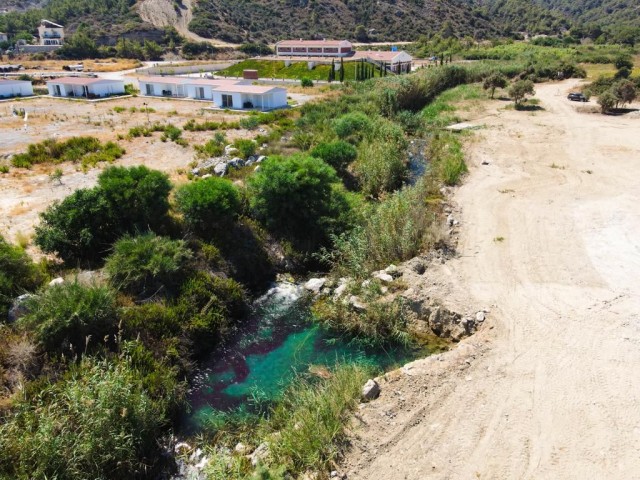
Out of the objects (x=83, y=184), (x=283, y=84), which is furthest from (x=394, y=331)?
(x=283, y=84)

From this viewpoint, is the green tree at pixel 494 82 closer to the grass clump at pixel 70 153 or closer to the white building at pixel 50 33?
the grass clump at pixel 70 153

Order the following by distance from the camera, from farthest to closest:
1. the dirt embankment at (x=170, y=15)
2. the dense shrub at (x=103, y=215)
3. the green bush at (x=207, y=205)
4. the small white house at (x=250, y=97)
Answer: the dirt embankment at (x=170, y=15), the small white house at (x=250, y=97), the green bush at (x=207, y=205), the dense shrub at (x=103, y=215)

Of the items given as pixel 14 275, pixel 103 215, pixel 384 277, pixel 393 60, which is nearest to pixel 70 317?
pixel 14 275

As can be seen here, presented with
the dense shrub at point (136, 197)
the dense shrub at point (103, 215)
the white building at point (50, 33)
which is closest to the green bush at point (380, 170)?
the dense shrub at point (136, 197)

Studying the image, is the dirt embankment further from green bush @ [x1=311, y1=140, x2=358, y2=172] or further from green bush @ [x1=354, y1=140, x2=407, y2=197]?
green bush @ [x1=311, y1=140, x2=358, y2=172]

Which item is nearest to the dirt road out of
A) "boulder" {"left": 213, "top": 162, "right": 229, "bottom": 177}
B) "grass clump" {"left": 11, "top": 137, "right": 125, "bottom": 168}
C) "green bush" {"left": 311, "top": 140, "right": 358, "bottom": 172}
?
"green bush" {"left": 311, "top": 140, "right": 358, "bottom": 172}

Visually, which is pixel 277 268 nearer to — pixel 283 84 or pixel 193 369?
pixel 193 369
